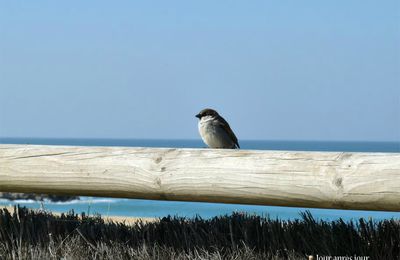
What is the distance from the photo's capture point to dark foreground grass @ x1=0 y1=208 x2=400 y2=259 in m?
4.23

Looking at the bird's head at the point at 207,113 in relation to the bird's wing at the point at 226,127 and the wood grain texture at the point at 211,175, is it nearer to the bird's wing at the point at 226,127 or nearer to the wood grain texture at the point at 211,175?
the bird's wing at the point at 226,127

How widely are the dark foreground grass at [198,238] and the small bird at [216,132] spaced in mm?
1329

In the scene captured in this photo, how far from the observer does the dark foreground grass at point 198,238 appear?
423 centimetres

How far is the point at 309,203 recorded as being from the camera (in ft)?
12.0

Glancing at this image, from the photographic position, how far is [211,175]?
3.87m

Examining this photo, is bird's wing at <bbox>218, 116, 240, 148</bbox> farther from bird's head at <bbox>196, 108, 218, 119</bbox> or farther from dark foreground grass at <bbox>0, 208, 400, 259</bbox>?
dark foreground grass at <bbox>0, 208, 400, 259</bbox>

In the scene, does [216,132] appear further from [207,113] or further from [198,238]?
[198,238]

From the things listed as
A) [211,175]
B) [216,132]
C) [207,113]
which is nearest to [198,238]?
[211,175]

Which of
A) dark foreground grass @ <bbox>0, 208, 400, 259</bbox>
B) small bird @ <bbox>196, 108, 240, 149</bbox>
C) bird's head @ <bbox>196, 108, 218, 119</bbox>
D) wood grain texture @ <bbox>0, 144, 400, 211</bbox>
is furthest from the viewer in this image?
bird's head @ <bbox>196, 108, 218, 119</bbox>

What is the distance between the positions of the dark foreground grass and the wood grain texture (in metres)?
0.40

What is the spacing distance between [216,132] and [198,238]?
1.71 metres

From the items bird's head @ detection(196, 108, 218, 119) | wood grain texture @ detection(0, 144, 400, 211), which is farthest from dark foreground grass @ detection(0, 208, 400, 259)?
bird's head @ detection(196, 108, 218, 119)

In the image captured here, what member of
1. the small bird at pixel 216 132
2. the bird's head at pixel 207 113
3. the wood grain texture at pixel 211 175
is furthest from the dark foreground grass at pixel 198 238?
the bird's head at pixel 207 113

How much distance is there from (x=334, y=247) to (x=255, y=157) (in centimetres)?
81
